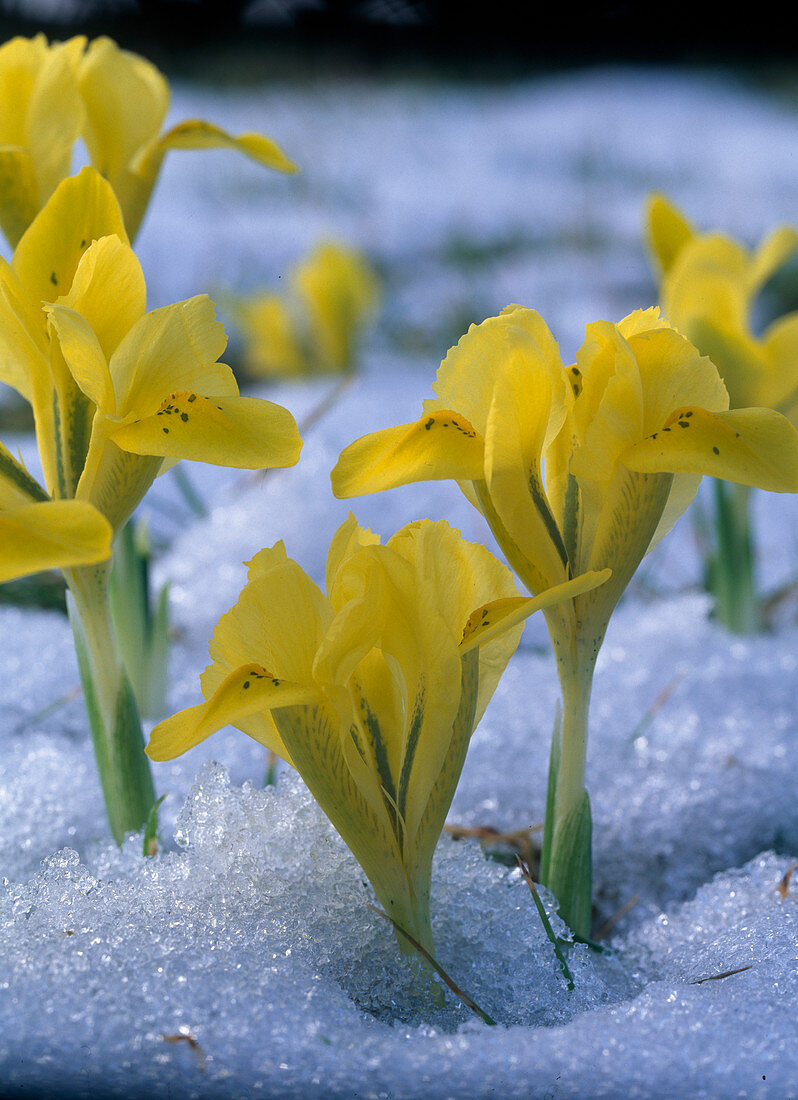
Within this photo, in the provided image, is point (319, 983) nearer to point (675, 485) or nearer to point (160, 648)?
point (675, 485)

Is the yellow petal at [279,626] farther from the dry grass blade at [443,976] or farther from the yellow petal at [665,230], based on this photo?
the yellow petal at [665,230]

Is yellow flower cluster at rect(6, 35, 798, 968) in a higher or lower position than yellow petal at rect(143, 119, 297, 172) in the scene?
lower

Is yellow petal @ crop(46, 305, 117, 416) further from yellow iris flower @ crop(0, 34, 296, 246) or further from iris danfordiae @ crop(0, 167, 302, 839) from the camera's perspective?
yellow iris flower @ crop(0, 34, 296, 246)

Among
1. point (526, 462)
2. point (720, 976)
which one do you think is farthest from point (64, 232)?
point (720, 976)

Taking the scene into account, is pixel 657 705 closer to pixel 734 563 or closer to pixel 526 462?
pixel 734 563

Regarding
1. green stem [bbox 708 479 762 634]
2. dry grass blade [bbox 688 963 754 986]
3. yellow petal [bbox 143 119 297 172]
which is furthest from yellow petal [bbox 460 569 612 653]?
green stem [bbox 708 479 762 634]

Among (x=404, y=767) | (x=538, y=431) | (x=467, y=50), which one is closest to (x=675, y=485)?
(x=538, y=431)
